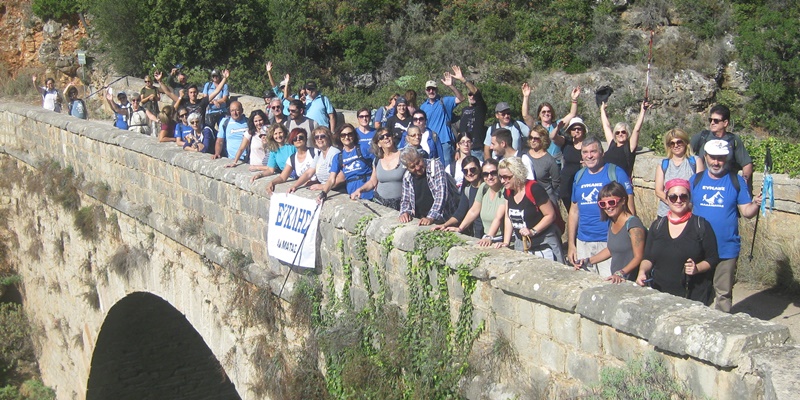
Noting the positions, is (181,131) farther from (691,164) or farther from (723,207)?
(723,207)

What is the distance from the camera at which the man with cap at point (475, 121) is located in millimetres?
8752

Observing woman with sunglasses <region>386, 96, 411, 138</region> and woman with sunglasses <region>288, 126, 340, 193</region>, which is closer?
woman with sunglasses <region>288, 126, 340, 193</region>

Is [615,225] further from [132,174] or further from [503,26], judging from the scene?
[503,26]

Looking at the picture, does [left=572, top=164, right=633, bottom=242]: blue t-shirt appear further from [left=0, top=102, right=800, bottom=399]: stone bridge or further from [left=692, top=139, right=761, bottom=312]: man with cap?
[left=0, top=102, right=800, bottom=399]: stone bridge

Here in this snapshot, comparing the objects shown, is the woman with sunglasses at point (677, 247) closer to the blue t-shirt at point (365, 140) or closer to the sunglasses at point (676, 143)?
the sunglasses at point (676, 143)

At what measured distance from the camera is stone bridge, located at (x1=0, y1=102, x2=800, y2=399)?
3686 millimetres

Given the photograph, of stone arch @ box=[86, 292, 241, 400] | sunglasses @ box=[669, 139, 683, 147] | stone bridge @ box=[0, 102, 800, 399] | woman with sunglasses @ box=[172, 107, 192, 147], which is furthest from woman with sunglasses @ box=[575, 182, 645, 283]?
stone arch @ box=[86, 292, 241, 400]

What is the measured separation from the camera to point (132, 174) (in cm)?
1035

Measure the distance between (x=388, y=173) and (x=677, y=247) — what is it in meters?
2.65

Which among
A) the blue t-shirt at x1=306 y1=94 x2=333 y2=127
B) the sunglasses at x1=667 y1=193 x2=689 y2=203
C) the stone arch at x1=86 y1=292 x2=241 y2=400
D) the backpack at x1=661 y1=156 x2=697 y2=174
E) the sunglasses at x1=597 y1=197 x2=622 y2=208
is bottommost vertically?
the stone arch at x1=86 y1=292 x2=241 y2=400

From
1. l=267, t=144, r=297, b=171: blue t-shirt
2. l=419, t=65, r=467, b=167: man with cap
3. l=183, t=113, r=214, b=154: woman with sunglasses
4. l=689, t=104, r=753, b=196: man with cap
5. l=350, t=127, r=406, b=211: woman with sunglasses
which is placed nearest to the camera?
l=689, t=104, r=753, b=196: man with cap

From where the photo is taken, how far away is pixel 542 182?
6.65 metres

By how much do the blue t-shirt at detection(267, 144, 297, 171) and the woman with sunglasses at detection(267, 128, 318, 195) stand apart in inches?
4.5


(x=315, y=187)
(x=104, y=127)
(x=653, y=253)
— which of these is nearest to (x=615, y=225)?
(x=653, y=253)
